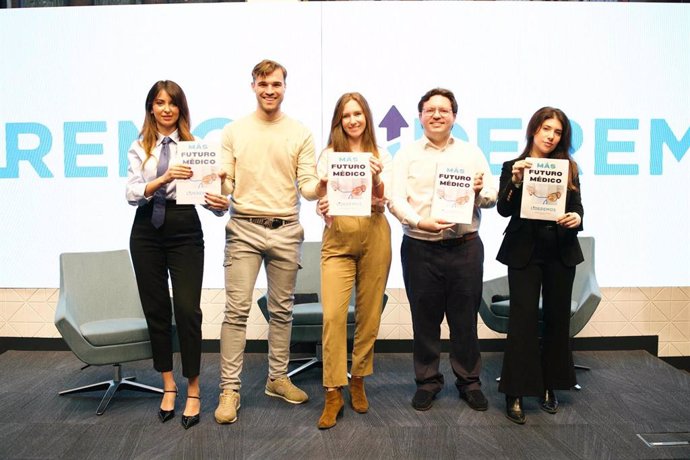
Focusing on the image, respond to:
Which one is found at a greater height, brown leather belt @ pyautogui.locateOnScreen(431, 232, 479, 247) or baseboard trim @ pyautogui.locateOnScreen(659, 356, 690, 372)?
brown leather belt @ pyautogui.locateOnScreen(431, 232, 479, 247)

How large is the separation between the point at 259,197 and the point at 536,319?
1.61 meters

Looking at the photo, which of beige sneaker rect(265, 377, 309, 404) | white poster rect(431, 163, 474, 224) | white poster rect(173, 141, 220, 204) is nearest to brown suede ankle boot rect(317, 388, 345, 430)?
beige sneaker rect(265, 377, 309, 404)

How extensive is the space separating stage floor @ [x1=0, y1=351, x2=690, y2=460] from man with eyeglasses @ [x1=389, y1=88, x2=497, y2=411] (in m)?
0.25

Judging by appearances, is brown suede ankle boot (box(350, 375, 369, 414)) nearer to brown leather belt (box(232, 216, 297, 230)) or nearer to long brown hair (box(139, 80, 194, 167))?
brown leather belt (box(232, 216, 297, 230))

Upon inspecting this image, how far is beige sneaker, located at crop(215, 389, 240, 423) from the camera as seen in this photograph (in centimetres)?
350

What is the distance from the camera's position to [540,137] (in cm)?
346

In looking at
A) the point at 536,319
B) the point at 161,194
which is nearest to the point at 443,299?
the point at 536,319

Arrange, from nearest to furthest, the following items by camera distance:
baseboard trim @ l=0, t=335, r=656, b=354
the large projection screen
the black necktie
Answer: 1. the black necktie
2. the large projection screen
3. baseboard trim @ l=0, t=335, r=656, b=354

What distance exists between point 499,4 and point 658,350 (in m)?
2.88

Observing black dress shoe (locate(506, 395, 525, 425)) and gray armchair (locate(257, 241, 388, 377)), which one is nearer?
black dress shoe (locate(506, 395, 525, 425))

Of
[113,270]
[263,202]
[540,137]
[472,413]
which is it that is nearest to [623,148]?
[540,137]

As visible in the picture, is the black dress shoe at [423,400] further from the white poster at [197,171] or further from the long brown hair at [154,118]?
the long brown hair at [154,118]

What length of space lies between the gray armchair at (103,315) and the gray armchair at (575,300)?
212 cm

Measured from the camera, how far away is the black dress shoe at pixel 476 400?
3.70 m
